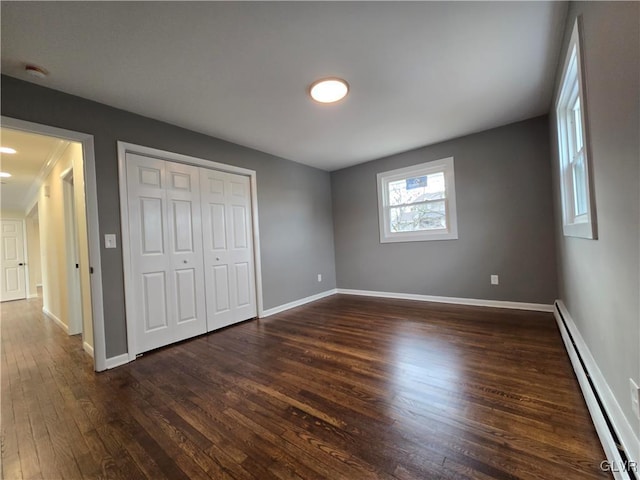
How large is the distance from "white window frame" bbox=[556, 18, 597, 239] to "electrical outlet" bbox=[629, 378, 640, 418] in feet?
2.48

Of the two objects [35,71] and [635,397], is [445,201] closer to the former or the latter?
[635,397]

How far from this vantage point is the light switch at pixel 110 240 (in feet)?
A: 7.75

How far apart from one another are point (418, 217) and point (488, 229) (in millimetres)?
976

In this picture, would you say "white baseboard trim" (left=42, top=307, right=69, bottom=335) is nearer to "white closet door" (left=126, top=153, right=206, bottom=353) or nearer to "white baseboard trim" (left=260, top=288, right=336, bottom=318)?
"white closet door" (left=126, top=153, right=206, bottom=353)

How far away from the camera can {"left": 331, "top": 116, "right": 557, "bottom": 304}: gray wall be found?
126 inches

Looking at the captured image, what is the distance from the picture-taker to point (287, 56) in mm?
1871

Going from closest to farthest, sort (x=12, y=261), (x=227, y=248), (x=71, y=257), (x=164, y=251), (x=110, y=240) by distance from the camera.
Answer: (x=110, y=240)
(x=164, y=251)
(x=71, y=257)
(x=227, y=248)
(x=12, y=261)

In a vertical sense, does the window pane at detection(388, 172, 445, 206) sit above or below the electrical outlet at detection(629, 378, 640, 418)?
above

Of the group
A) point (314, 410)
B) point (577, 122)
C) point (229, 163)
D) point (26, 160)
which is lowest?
point (314, 410)

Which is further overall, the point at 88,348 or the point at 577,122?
the point at 88,348

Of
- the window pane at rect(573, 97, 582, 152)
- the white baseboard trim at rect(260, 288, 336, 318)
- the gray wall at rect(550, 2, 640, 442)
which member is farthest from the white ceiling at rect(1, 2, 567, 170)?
the white baseboard trim at rect(260, 288, 336, 318)

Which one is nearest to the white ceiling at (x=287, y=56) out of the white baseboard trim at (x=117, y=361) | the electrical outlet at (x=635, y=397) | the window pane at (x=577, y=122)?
the window pane at (x=577, y=122)

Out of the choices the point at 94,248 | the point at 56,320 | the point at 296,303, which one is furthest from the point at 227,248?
the point at 56,320

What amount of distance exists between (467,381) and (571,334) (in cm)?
105
